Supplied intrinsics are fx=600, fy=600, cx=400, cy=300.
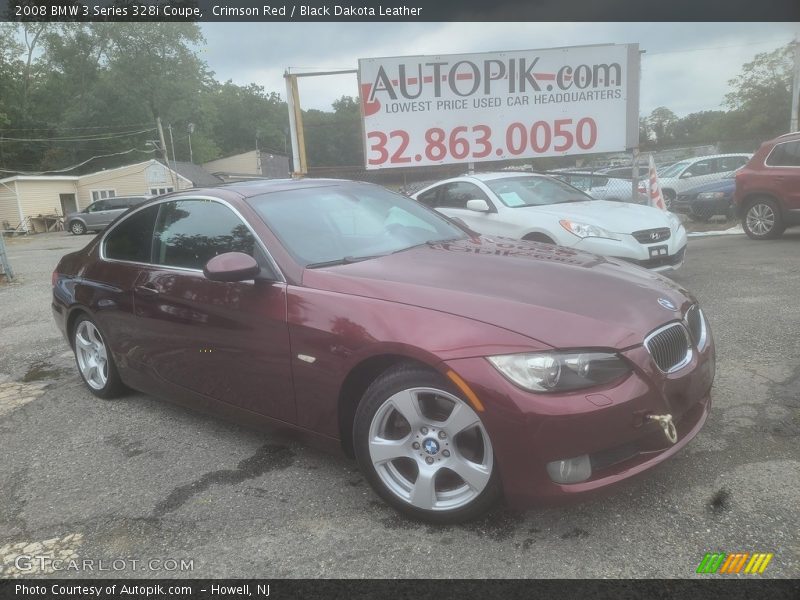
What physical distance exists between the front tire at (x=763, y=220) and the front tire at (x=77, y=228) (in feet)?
90.8

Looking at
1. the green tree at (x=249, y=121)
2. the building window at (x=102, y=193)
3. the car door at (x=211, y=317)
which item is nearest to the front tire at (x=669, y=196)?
the car door at (x=211, y=317)

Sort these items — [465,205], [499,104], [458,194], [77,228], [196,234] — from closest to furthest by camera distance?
1. [196,234]
2. [465,205]
3. [458,194]
4. [499,104]
5. [77,228]

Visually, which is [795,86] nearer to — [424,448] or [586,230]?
[586,230]

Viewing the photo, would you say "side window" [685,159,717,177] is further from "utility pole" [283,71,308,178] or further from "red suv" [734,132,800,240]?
"utility pole" [283,71,308,178]

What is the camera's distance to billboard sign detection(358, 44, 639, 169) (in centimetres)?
1007

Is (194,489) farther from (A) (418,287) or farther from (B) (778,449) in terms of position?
(B) (778,449)

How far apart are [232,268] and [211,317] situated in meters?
0.43

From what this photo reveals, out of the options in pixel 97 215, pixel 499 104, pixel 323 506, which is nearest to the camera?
pixel 323 506

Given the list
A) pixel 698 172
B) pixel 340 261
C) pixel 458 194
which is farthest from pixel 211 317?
pixel 698 172

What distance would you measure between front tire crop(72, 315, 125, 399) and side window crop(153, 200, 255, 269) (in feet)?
3.15

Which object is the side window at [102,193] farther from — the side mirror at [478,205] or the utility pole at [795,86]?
the side mirror at [478,205]

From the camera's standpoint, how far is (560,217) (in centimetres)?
646

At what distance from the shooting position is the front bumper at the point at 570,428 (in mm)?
2186

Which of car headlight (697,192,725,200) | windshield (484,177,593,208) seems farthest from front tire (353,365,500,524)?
car headlight (697,192,725,200)
